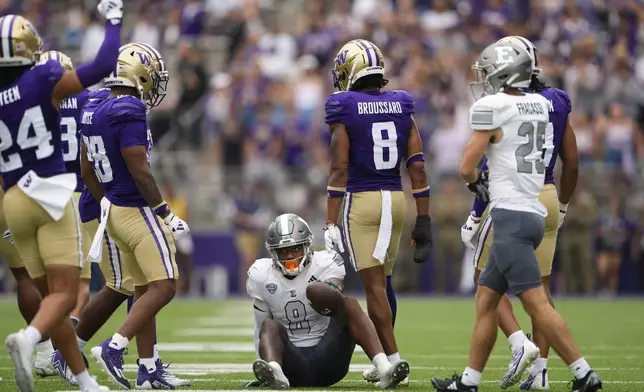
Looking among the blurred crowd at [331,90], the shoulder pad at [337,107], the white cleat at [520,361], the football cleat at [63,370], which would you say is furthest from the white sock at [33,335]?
the blurred crowd at [331,90]

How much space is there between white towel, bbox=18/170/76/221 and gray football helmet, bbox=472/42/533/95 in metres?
2.33

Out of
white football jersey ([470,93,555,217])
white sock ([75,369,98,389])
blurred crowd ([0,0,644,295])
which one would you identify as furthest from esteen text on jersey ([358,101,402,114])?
blurred crowd ([0,0,644,295])

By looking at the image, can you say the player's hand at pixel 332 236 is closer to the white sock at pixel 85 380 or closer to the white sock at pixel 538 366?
the white sock at pixel 538 366

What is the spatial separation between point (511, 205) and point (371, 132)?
4.43 ft

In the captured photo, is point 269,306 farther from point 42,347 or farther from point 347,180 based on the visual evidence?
point 42,347

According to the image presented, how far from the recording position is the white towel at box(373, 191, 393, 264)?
711 centimetres

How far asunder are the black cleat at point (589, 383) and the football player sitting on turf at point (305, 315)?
3.57 feet

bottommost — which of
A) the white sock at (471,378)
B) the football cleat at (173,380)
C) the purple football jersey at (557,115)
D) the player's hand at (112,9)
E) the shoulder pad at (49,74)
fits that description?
the football cleat at (173,380)

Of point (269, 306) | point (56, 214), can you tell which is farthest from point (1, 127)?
point (269, 306)

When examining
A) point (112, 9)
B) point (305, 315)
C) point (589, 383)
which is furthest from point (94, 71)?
point (589, 383)

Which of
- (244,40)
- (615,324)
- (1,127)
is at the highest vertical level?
(244,40)

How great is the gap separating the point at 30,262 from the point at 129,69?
1611 millimetres

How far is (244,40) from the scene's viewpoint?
1886 centimetres

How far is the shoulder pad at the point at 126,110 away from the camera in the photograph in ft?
22.5
